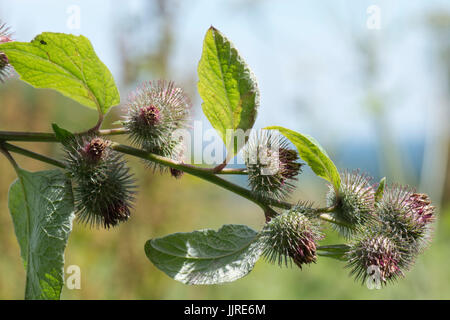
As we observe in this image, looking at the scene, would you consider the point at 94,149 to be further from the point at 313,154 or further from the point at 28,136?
the point at 313,154

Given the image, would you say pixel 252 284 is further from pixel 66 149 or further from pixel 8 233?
pixel 66 149

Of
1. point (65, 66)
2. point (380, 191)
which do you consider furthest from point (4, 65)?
point (380, 191)

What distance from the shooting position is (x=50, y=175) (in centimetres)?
117

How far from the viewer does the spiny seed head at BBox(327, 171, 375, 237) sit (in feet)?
3.87

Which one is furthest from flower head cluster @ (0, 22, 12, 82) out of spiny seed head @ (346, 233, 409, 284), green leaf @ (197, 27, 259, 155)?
spiny seed head @ (346, 233, 409, 284)

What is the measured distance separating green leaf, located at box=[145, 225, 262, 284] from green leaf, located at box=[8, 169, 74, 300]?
27 cm

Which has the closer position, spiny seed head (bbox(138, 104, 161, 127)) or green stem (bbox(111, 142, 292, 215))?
green stem (bbox(111, 142, 292, 215))

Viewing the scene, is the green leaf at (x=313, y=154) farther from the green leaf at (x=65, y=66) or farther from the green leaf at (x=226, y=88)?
the green leaf at (x=65, y=66)

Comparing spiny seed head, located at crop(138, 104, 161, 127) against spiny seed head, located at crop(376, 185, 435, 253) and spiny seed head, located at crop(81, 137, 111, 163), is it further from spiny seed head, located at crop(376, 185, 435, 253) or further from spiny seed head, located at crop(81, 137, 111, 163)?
spiny seed head, located at crop(376, 185, 435, 253)

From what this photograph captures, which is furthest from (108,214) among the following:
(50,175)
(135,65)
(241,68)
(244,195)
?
(135,65)

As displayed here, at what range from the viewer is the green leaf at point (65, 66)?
1.12 metres

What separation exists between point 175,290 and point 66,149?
5916 millimetres

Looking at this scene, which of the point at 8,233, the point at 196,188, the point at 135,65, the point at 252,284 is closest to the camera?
the point at 8,233

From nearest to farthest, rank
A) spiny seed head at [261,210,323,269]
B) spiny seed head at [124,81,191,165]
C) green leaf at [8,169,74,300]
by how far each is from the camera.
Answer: green leaf at [8,169,74,300] → spiny seed head at [261,210,323,269] → spiny seed head at [124,81,191,165]
